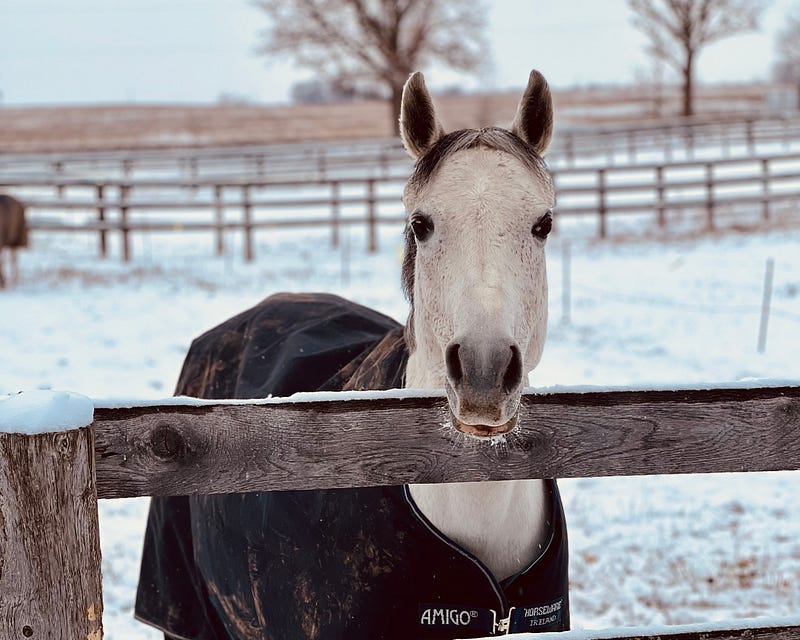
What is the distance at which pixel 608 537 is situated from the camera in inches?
194

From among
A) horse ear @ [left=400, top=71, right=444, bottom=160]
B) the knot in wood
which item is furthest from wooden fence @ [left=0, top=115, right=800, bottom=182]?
the knot in wood

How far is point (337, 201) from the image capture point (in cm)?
1623

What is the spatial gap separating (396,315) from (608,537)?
5364 millimetres

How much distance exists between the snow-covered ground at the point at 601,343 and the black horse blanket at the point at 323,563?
70 centimetres

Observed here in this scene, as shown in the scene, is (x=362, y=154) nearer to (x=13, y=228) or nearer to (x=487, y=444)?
(x=13, y=228)

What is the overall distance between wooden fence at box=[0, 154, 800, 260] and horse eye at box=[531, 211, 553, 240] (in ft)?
41.6

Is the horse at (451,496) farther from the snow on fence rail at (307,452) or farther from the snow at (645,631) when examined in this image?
the snow at (645,631)

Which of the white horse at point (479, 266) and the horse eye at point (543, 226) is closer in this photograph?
the white horse at point (479, 266)

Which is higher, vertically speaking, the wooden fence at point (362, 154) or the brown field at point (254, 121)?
the brown field at point (254, 121)

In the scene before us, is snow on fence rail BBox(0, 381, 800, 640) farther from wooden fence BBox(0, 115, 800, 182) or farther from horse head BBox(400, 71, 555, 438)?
wooden fence BBox(0, 115, 800, 182)

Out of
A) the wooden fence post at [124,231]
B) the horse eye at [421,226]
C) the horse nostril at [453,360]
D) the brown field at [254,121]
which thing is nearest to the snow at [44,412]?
the horse nostril at [453,360]

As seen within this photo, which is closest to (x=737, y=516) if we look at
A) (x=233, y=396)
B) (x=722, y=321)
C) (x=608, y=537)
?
(x=608, y=537)

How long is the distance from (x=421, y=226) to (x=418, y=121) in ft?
1.11

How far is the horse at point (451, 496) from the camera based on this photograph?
1.93 meters
